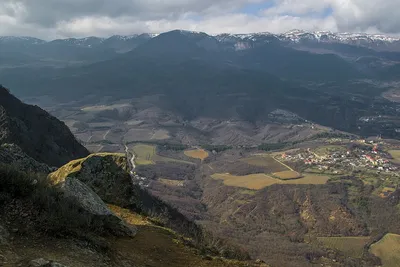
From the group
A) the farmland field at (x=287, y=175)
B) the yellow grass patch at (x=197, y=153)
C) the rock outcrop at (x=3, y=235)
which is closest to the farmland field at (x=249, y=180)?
the farmland field at (x=287, y=175)

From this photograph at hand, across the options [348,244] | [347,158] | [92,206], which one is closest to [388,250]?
[348,244]

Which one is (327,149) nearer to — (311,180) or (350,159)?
(350,159)

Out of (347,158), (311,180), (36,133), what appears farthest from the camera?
(347,158)

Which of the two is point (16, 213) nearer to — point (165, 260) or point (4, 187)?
point (4, 187)

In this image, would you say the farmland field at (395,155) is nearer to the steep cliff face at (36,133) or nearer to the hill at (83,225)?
the steep cliff face at (36,133)

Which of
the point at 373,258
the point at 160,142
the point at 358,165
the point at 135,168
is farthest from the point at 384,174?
the point at 160,142

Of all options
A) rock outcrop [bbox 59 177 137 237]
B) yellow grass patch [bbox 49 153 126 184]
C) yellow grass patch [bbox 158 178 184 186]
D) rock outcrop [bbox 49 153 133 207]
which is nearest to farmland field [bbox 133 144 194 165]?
yellow grass patch [bbox 158 178 184 186]
